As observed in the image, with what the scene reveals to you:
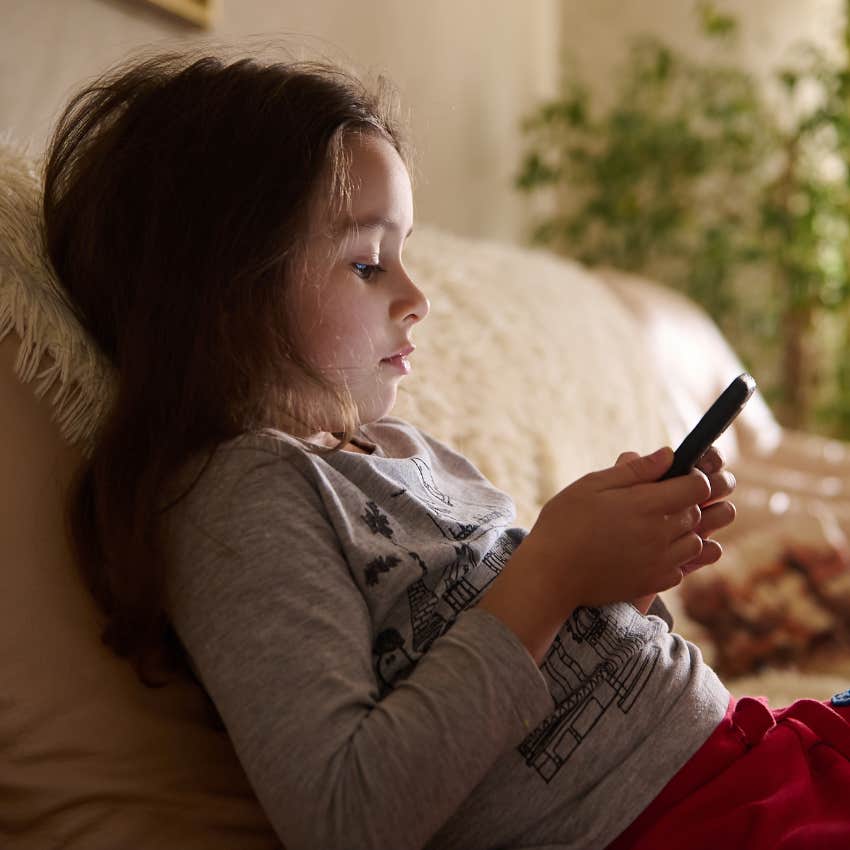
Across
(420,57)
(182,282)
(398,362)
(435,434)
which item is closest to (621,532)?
(398,362)

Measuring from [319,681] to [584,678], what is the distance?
212 millimetres

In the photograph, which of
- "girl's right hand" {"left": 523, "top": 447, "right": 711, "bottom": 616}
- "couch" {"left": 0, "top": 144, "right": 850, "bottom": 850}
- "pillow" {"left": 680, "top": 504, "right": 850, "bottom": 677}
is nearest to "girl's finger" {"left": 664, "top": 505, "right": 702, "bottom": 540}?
"girl's right hand" {"left": 523, "top": 447, "right": 711, "bottom": 616}

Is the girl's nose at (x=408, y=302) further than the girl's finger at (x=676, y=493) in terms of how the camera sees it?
Yes

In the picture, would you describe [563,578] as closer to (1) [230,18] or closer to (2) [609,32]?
(1) [230,18]

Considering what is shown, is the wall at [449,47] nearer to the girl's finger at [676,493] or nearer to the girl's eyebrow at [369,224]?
the girl's eyebrow at [369,224]

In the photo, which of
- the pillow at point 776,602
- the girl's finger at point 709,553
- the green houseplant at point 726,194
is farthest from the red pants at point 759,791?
the green houseplant at point 726,194

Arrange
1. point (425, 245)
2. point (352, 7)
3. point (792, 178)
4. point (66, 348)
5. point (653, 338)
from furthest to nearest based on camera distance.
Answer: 1. point (792, 178)
2. point (653, 338)
3. point (352, 7)
4. point (425, 245)
5. point (66, 348)

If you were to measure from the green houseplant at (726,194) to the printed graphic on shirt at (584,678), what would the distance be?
7.27ft

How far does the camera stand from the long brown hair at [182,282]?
2.33 ft

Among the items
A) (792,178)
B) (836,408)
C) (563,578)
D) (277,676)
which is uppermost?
(792,178)

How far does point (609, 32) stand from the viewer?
359 centimetres

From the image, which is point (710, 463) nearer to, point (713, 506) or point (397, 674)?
point (713, 506)

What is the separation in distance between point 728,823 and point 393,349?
40 cm

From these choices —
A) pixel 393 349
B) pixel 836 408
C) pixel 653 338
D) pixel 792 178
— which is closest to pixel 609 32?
pixel 792 178
